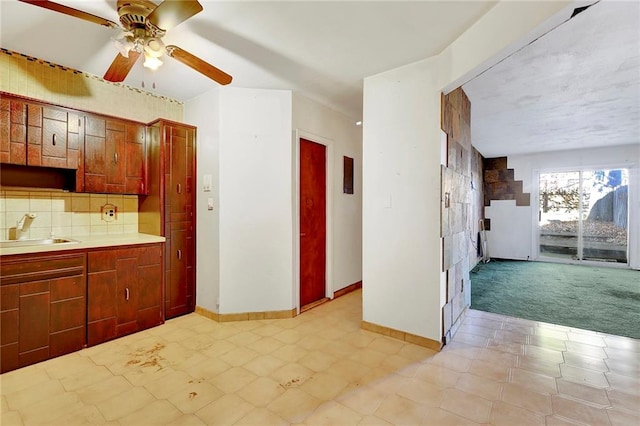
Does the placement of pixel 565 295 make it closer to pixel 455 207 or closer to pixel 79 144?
pixel 455 207

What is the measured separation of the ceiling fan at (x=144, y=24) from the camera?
1.50 metres

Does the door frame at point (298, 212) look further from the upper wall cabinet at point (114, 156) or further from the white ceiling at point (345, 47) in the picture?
the upper wall cabinet at point (114, 156)

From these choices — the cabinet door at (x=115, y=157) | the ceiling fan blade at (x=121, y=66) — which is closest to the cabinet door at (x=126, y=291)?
the cabinet door at (x=115, y=157)

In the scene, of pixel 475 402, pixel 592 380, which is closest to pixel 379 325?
pixel 475 402

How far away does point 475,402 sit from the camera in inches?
71.6

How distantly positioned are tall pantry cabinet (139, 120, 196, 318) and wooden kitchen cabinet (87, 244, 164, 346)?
0.66 ft

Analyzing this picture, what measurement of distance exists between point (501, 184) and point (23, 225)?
27.4ft

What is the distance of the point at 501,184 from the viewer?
7.01 meters

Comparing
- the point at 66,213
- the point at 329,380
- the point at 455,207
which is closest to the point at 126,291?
the point at 66,213

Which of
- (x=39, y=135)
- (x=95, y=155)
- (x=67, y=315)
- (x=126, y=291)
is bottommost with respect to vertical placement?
(x=67, y=315)

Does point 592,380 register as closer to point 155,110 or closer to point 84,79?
point 155,110

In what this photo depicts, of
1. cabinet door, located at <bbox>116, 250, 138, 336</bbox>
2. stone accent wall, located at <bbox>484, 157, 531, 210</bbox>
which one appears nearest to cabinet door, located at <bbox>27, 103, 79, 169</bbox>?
cabinet door, located at <bbox>116, 250, 138, 336</bbox>

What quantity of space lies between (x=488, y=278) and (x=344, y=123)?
374cm

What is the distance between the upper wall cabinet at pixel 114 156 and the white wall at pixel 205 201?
1.90 feet
